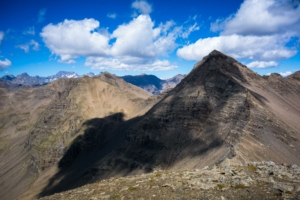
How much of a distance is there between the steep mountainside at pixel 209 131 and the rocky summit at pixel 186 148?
0.48m

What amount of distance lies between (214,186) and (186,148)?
7679 cm

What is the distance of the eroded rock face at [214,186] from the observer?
1741cm

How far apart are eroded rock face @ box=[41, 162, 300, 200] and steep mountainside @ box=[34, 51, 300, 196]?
42252mm

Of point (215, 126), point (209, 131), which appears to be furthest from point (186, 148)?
point (215, 126)

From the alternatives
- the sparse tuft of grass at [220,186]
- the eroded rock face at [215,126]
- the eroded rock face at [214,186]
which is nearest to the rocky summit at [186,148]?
the eroded rock face at [214,186]

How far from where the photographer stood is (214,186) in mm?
19391

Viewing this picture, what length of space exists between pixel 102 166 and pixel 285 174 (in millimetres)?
106497

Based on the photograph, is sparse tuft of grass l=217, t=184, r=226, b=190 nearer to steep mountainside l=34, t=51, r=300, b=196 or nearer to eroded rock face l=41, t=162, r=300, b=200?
eroded rock face l=41, t=162, r=300, b=200

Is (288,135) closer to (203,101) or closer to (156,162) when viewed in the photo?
(203,101)

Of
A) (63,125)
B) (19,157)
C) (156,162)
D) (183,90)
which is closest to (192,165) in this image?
(156,162)

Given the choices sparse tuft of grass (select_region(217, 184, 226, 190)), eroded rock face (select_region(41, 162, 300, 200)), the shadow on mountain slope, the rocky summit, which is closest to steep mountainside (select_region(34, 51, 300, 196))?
the shadow on mountain slope

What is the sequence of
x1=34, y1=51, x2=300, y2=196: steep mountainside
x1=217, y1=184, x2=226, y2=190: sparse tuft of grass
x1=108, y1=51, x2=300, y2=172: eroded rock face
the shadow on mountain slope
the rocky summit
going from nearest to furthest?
x1=217, y1=184, x2=226, y2=190: sparse tuft of grass
the rocky summit
x1=108, y1=51, x2=300, y2=172: eroded rock face
x1=34, y1=51, x2=300, y2=196: steep mountainside
the shadow on mountain slope

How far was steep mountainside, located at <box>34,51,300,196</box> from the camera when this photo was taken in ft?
246

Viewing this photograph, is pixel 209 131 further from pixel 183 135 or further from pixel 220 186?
pixel 220 186
